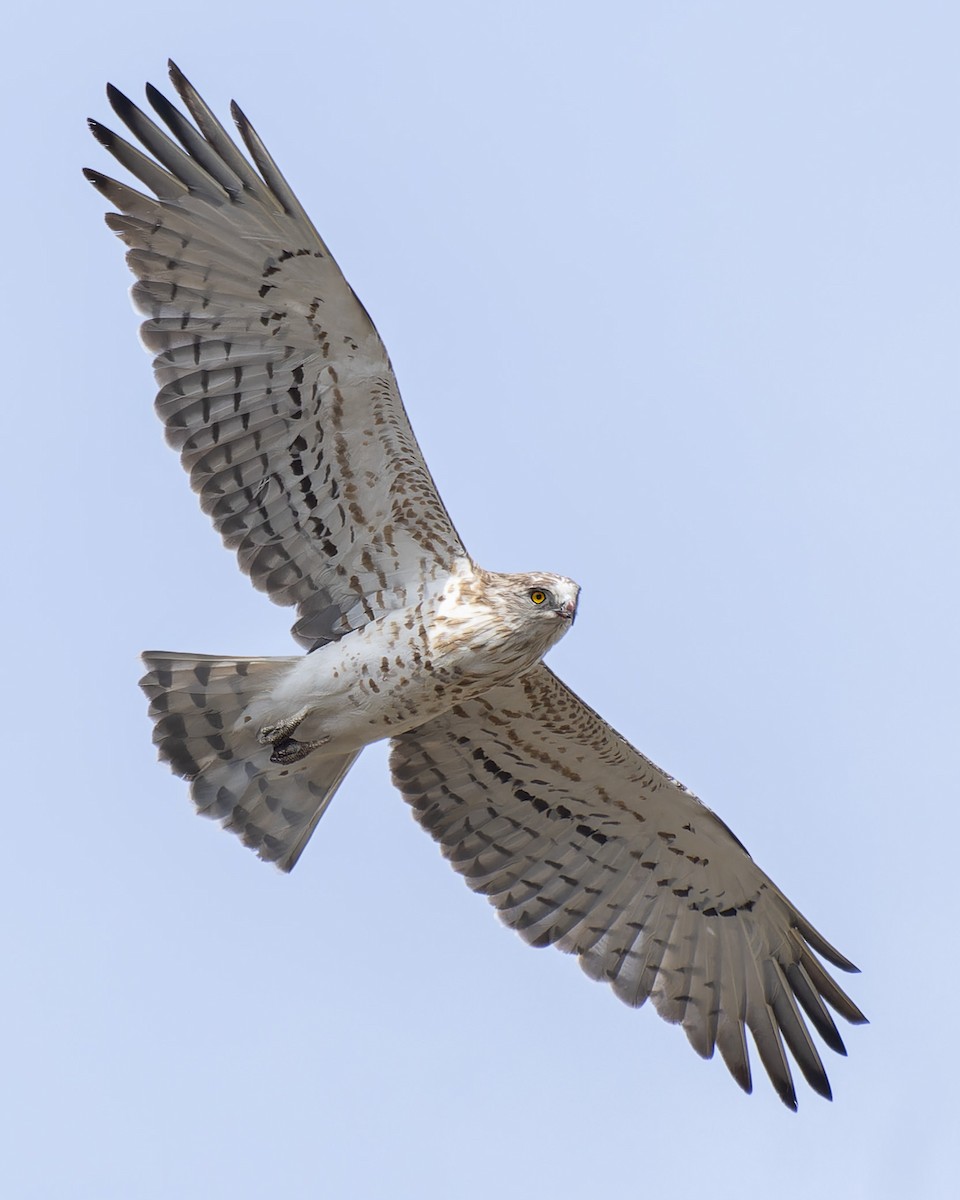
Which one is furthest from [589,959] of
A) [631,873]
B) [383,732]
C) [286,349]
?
[286,349]

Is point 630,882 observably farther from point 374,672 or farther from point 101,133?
point 101,133

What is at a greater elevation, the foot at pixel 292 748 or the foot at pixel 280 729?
the foot at pixel 280 729

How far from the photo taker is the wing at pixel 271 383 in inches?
423

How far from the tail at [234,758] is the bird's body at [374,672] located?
0.01 metres

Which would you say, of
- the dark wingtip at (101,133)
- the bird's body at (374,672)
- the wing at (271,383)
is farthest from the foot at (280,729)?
the dark wingtip at (101,133)

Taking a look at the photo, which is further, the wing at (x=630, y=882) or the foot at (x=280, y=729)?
the wing at (x=630, y=882)

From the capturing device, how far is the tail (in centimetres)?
1131

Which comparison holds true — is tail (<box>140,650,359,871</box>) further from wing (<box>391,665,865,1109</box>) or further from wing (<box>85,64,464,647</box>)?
wing (<box>391,665,865,1109</box>)

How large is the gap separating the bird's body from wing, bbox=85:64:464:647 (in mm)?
12

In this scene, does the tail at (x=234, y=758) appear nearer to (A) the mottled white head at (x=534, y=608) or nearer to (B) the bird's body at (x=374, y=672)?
(B) the bird's body at (x=374, y=672)

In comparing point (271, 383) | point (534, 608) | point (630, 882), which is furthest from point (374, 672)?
point (630, 882)

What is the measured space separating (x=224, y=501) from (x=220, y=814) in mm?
1778

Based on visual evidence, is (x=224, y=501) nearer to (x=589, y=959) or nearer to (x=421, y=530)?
(x=421, y=530)

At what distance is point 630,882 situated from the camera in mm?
12453
